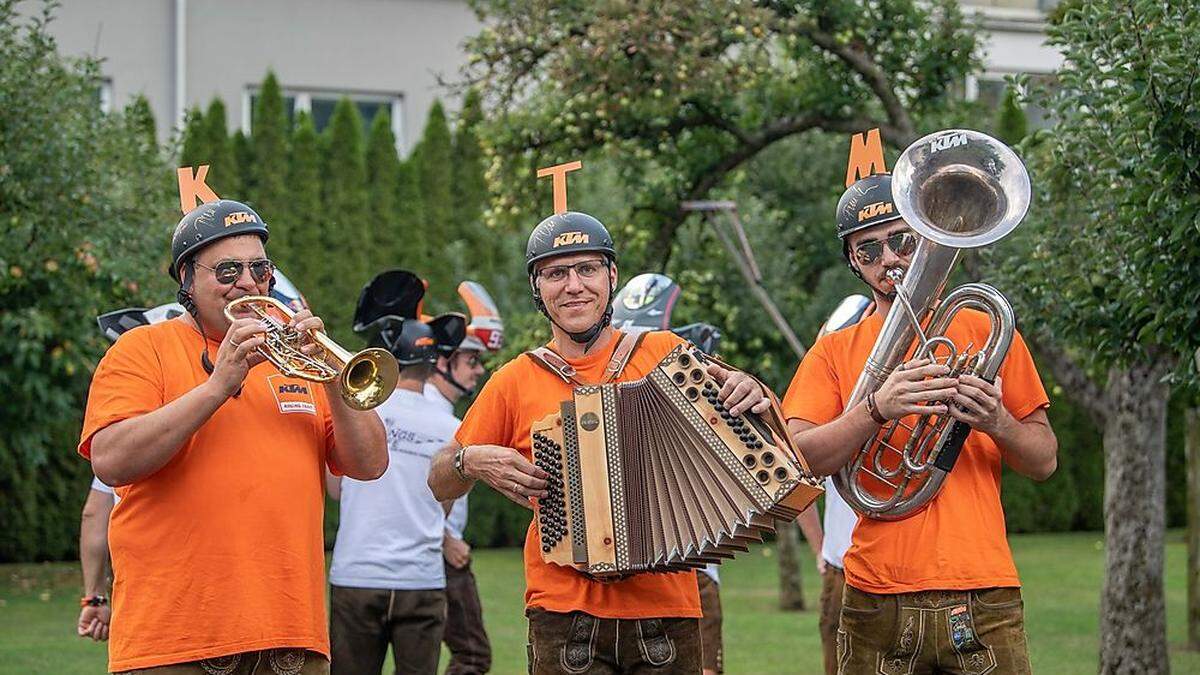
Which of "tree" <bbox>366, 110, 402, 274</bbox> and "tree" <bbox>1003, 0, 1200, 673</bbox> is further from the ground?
"tree" <bbox>366, 110, 402, 274</bbox>

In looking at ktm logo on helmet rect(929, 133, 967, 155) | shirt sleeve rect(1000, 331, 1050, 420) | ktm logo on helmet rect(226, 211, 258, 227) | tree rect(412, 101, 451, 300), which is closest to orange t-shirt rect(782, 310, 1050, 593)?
shirt sleeve rect(1000, 331, 1050, 420)

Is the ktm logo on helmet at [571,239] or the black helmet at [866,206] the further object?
the ktm logo on helmet at [571,239]

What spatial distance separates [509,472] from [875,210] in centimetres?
142

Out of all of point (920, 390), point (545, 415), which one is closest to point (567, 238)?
point (545, 415)

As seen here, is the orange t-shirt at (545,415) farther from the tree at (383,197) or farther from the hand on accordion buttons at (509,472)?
the tree at (383,197)

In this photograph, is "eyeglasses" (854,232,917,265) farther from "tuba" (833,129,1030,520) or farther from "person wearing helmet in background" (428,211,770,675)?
"person wearing helmet in background" (428,211,770,675)

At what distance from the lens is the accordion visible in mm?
4863

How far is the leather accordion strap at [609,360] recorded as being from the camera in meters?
5.32

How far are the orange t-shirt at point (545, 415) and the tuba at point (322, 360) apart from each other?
1.99ft

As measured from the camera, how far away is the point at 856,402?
5.03 metres

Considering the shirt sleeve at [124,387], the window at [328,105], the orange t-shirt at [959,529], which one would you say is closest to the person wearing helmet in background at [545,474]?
the orange t-shirt at [959,529]

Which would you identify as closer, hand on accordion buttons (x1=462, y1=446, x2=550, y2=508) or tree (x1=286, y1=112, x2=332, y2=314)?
hand on accordion buttons (x1=462, y1=446, x2=550, y2=508)

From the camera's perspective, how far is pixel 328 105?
23484mm

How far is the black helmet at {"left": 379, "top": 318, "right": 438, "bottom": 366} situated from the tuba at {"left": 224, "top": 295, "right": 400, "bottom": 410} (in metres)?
2.96
